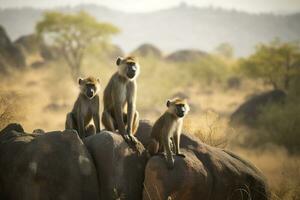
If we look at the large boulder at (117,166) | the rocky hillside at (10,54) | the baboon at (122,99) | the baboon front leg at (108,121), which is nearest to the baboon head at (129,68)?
the baboon at (122,99)

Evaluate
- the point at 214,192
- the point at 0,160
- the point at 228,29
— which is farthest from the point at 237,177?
the point at 228,29

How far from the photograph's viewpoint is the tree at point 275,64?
128 feet

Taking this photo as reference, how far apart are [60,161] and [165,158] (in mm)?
1728

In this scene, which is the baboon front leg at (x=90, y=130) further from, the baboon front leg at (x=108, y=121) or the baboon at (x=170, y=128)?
the baboon at (x=170, y=128)

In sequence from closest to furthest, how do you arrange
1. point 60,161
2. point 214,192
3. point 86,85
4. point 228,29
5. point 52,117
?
point 60,161
point 214,192
point 86,85
point 52,117
point 228,29

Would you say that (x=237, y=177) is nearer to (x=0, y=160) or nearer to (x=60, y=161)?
(x=60, y=161)

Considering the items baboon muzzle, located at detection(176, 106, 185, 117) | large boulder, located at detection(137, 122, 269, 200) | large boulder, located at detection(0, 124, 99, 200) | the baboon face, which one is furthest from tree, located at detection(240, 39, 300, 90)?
large boulder, located at detection(0, 124, 99, 200)

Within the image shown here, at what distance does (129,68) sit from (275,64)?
106 feet

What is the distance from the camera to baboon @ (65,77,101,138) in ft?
31.4

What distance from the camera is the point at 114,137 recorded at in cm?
874

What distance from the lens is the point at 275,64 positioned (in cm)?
4000

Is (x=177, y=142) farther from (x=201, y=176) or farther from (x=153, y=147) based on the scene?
(x=201, y=176)

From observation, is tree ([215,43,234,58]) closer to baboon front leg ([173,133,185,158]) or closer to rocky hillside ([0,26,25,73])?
rocky hillside ([0,26,25,73])

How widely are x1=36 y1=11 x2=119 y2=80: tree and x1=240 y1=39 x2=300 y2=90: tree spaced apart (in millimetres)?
13857
